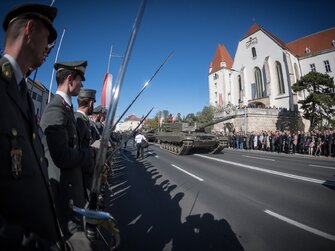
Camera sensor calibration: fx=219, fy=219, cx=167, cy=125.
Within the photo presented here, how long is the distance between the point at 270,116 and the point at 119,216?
120 ft

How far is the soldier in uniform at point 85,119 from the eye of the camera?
251cm

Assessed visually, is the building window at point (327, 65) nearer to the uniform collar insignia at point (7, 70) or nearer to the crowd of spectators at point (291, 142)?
the crowd of spectators at point (291, 142)

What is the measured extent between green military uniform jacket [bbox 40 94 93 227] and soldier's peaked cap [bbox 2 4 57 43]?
2.75 ft

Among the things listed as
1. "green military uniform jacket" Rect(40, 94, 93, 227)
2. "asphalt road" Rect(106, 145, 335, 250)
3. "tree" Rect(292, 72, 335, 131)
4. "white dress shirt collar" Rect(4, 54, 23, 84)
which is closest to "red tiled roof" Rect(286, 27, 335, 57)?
"tree" Rect(292, 72, 335, 131)

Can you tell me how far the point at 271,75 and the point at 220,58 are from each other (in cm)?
2346

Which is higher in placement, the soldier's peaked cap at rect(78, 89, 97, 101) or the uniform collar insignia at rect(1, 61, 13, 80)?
the soldier's peaked cap at rect(78, 89, 97, 101)

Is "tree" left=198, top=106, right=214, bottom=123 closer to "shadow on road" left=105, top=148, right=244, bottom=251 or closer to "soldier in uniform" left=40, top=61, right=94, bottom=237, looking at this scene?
"shadow on road" left=105, top=148, right=244, bottom=251

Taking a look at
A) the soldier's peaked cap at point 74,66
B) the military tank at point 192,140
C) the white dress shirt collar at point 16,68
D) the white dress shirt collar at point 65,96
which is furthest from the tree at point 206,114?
the white dress shirt collar at point 16,68

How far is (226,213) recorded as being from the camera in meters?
4.27

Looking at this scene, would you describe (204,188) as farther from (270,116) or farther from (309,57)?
(309,57)

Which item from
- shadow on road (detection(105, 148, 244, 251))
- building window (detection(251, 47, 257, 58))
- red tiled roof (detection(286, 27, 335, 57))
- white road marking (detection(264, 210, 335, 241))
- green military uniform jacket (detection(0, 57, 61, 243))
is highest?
red tiled roof (detection(286, 27, 335, 57))

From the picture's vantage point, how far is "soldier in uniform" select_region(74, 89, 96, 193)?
2506 millimetres

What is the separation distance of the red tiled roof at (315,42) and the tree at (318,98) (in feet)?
58.5

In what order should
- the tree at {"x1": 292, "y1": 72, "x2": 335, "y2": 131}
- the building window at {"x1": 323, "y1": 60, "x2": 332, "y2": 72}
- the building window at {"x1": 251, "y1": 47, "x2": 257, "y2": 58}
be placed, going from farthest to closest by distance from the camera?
the building window at {"x1": 251, "y1": 47, "x2": 257, "y2": 58} < the building window at {"x1": 323, "y1": 60, "x2": 332, "y2": 72} < the tree at {"x1": 292, "y1": 72, "x2": 335, "y2": 131}
